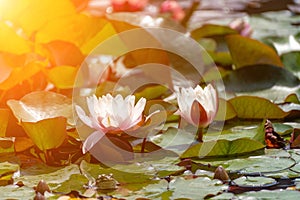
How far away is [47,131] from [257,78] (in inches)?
31.4

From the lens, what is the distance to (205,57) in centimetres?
221

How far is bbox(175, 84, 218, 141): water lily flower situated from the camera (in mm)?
1487

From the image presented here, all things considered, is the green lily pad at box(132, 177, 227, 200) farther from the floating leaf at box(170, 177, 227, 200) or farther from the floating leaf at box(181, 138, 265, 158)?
the floating leaf at box(181, 138, 265, 158)

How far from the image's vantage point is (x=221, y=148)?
1.47 metres

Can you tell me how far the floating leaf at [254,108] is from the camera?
5.66 feet

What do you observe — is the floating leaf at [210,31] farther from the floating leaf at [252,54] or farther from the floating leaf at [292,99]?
the floating leaf at [292,99]

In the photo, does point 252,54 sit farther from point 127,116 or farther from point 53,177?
point 53,177

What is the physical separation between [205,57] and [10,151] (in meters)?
0.87

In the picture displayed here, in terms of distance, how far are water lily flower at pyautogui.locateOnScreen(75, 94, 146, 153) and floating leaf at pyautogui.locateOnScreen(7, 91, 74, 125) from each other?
0.47 ft

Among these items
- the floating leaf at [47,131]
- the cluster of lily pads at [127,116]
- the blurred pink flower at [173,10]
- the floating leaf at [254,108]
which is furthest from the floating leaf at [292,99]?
the blurred pink flower at [173,10]

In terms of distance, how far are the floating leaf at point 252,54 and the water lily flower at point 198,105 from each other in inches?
24.4

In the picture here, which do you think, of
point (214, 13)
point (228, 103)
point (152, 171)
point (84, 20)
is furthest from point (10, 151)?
point (214, 13)

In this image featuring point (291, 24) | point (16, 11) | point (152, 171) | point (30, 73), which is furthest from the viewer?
point (291, 24)

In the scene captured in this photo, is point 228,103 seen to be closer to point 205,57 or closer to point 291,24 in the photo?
point 205,57
